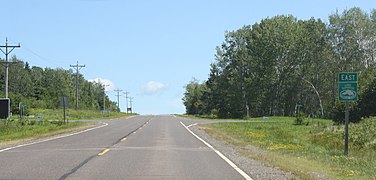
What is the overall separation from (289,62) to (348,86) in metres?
71.3

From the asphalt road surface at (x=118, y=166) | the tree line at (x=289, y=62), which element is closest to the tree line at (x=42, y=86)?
the tree line at (x=289, y=62)

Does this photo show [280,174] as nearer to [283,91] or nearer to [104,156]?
[104,156]

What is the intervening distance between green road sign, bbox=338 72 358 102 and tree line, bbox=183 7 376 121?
52.7 m

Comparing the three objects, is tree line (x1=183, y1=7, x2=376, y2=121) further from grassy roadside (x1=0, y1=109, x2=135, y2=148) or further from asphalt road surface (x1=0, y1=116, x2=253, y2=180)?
asphalt road surface (x1=0, y1=116, x2=253, y2=180)

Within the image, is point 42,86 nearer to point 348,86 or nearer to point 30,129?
point 30,129

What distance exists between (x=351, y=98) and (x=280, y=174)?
7.28 metres

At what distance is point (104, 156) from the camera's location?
18.8 m

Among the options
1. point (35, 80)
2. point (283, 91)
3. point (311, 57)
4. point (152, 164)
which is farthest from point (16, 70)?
point (152, 164)

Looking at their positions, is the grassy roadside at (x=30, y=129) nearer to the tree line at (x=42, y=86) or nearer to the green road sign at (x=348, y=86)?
the green road sign at (x=348, y=86)

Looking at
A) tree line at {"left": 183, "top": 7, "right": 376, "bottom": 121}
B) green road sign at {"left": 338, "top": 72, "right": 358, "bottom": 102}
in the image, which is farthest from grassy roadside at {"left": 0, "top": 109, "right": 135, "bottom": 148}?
tree line at {"left": 183, "top": 7, "right": 376, "bottom": 121}

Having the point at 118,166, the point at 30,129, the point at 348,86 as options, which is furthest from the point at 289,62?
the point at 118,166

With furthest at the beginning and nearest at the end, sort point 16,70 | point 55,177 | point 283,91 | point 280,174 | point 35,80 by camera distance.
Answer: point 35,80 < point 16,70 < point 283,91 < point 280,174 < point 55,177

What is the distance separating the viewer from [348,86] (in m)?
20.0

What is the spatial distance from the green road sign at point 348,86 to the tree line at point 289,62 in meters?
52.7
